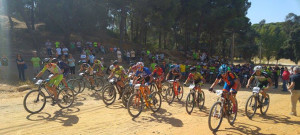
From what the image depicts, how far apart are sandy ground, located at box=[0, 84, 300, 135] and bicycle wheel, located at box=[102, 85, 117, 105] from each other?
0.86 ft

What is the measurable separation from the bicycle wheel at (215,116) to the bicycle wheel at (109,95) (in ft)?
13.7

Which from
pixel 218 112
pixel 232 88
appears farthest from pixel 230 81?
pixel 218 112

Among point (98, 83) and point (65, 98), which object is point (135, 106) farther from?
point (98, 83)

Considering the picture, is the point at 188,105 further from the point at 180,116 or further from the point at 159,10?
the point at 159,10

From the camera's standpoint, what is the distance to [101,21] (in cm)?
2948

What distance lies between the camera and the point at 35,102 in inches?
295

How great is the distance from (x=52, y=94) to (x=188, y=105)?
502 cm

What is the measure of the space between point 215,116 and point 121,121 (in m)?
2.91

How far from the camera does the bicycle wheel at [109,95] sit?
858cm

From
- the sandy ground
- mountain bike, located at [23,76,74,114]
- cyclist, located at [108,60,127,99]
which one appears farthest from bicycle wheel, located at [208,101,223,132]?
mountain bike, located at [23,76,74,114]

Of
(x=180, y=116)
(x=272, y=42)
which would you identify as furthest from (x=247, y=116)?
(x=272, y=42)

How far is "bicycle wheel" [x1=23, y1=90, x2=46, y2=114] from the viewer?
7.30m

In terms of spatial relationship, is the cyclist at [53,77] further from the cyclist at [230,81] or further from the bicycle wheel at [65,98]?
the cyclist at [230,81]

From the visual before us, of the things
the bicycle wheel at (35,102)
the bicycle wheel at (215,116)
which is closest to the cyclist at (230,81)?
the bicycle wheel at (215,116)
